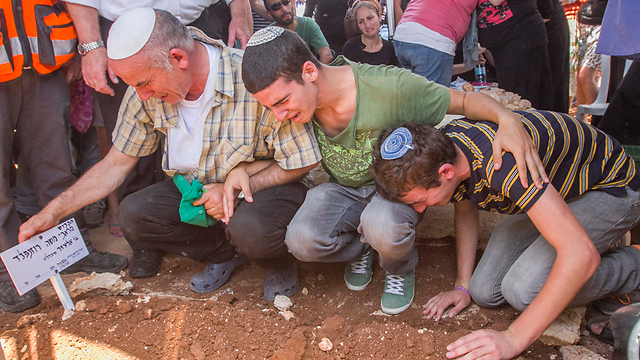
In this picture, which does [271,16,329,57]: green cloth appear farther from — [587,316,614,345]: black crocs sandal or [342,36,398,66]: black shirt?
[587,316,614,345]: black crocs sandal

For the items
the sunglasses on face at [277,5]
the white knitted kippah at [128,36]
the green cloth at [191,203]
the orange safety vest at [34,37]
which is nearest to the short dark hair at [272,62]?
the white knitted kippah at [128,36]

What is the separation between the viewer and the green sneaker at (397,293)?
5.85ft

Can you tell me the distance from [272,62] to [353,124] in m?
0.40

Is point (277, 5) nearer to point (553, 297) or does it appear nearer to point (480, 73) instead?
point (480, 73)

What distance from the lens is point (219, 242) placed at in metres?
2.11

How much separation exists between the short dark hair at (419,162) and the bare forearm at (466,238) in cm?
43

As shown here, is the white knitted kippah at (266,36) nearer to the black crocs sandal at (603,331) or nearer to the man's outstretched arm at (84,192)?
the man's outstretched arm at (84,192)

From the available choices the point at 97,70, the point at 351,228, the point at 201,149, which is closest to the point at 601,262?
the point at 351,228

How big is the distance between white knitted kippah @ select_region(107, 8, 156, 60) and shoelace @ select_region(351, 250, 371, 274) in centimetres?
127

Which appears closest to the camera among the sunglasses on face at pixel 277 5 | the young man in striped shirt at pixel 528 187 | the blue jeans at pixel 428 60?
the young man in striped shirt at pixel 528 187

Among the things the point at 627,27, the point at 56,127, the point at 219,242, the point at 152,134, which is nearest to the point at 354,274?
the point at 219,242

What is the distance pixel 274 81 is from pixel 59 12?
1315mm

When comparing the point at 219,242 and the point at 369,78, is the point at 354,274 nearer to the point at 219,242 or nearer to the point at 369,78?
the point at 219,242

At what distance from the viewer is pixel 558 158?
1.48m
